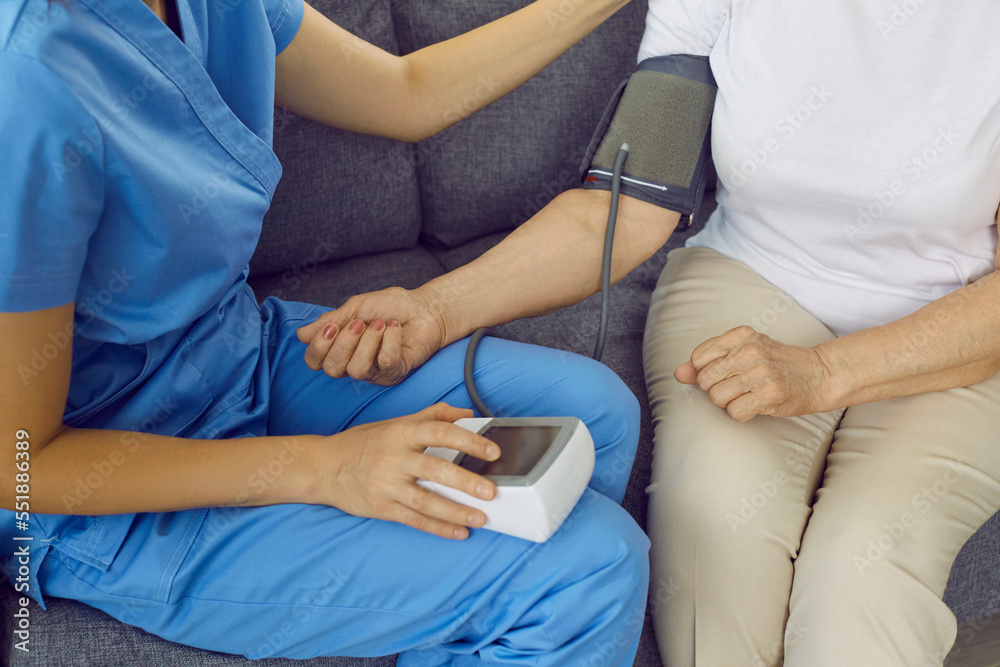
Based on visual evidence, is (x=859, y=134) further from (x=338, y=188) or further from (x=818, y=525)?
(x=338, y=188)

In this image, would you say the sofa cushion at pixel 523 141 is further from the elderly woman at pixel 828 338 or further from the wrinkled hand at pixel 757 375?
the wrinkled hand at pixel 757 375

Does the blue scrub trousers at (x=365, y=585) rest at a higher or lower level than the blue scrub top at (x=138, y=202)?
lower

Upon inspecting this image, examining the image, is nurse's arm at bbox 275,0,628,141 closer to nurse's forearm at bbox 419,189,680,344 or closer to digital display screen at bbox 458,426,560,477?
nurse's forearm at bbox 419,189,680,344

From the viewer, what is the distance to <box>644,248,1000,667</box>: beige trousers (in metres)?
0.78

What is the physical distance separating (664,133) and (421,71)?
339mm

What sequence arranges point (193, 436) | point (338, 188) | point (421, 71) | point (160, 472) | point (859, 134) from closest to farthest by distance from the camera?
point (160, 472)
point (193, 436)
point (859, 134)
point (421, 71)
point (338, 188)

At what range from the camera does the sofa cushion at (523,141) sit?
1.33m

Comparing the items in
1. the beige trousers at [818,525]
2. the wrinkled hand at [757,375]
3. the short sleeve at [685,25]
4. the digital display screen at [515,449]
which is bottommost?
the beige trousers at [818,525]

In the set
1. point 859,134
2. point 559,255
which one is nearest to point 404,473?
point 559,255

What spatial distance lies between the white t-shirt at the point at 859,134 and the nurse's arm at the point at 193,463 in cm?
55

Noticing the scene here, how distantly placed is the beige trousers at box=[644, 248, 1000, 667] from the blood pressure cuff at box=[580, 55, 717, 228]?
0.27 meters

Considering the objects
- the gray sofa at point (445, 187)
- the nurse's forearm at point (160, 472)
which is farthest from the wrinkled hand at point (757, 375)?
the nurse's forearm at point (160, 472)

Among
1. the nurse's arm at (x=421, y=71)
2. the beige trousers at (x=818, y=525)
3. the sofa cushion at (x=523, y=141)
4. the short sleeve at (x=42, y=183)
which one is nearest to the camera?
the short sleeve at (x=42, y=183)

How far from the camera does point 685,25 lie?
3.15ft
